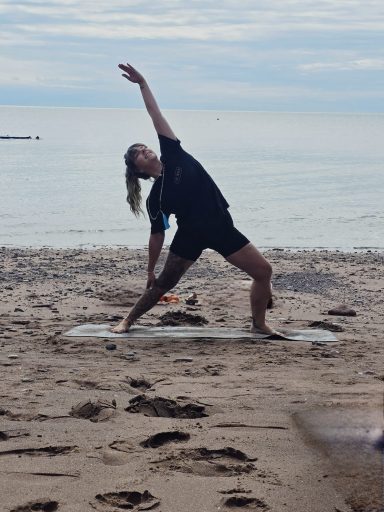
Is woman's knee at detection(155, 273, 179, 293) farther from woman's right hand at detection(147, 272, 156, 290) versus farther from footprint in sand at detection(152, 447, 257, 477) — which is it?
footprint in sand at detection(152, 447, 257, 477)

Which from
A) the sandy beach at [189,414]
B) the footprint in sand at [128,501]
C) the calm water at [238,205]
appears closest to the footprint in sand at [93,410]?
the sandy beach at [189,414]

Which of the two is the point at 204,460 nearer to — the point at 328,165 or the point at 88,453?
the point at 88,453

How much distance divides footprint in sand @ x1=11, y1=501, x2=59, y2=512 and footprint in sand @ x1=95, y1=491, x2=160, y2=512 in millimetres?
208

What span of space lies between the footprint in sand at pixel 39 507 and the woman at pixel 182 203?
3765mm

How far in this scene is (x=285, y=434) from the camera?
194 inches

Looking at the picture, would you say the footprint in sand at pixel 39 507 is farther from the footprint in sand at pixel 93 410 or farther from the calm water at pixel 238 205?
the calm water at pixel 238 205

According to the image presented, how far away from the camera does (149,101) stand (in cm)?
731

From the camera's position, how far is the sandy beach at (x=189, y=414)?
4.13 metres

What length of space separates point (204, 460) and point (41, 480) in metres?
0.86

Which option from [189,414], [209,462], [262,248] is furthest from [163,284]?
[262,248]

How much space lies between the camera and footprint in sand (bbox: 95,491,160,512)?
3984mm

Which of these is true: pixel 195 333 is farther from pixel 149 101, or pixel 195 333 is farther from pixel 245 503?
pixel 245 503

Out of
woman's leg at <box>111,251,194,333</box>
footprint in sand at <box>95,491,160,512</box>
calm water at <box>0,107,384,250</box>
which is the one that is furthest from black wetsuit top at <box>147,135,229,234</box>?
calm water at <box>0,107,384,250</box>

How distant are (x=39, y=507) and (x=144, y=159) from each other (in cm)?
398
